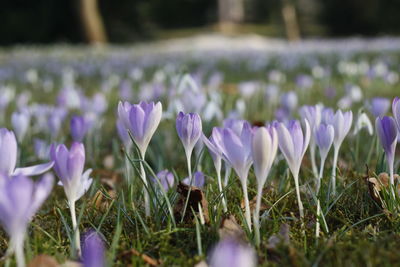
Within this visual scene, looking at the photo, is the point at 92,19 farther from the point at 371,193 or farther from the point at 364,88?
the point at 371,193

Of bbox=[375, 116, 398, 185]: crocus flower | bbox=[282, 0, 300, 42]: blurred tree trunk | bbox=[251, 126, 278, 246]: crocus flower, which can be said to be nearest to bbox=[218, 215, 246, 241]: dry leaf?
bbox=[251, 126, 278, 246]: crocus flower

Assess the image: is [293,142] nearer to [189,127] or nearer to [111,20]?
[189,127]

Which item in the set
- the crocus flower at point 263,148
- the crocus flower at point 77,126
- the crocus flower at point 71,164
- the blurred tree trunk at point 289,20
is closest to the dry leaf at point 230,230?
the crocus flower at point 263,148

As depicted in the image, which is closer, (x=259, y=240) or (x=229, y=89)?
(x=259, y=240)

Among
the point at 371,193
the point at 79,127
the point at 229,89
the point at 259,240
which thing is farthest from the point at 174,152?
the point at 229,89

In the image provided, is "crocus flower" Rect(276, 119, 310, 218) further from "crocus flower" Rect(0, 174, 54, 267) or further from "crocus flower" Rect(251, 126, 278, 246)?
"crocus flower" Rect(0, 174, 54, 267)
